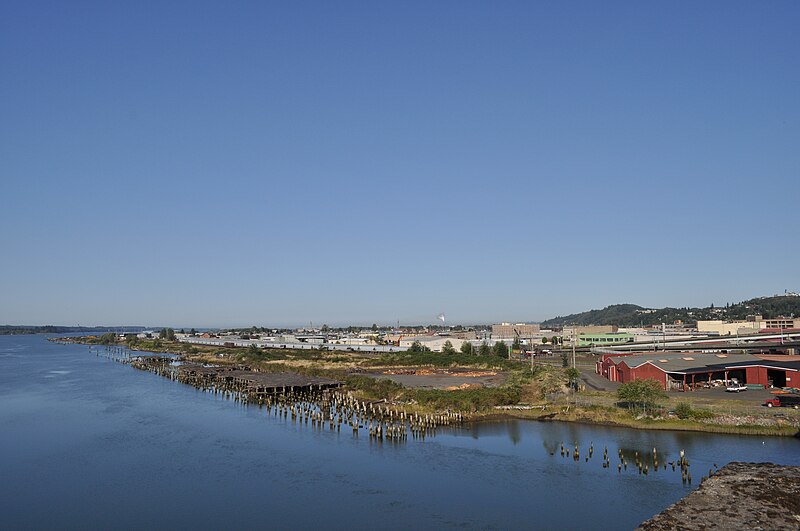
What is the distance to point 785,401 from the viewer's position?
97.4 ft

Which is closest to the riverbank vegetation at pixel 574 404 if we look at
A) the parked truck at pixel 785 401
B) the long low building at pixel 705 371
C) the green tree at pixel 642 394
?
the green tree at pixel 642 394

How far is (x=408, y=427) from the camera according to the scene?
29.8 metres

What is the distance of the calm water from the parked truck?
524cm

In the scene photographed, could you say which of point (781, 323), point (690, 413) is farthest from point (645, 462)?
point (781, 323)

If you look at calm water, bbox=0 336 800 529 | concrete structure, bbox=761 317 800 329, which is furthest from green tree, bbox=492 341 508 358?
concrete structure, bbox=761 317 800 329

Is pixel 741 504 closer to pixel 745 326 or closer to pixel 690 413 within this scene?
pixel 690 413

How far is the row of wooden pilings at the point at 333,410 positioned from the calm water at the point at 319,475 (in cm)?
120

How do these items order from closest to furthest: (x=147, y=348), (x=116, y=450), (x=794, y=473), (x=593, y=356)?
(x=794, y=473) → (x=116, y=450) → (x=593, y=356) → (x=147, y=348)

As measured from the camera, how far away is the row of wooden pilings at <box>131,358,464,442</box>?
96.5 ft

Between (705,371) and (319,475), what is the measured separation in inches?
1031

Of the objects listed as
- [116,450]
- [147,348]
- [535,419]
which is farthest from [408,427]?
[147,348]

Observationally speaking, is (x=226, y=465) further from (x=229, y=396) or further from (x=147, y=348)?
(x=147, y=348)

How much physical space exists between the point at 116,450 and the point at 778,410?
98.6 feet

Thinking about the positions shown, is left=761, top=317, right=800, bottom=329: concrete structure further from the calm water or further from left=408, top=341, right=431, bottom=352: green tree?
the calm water
